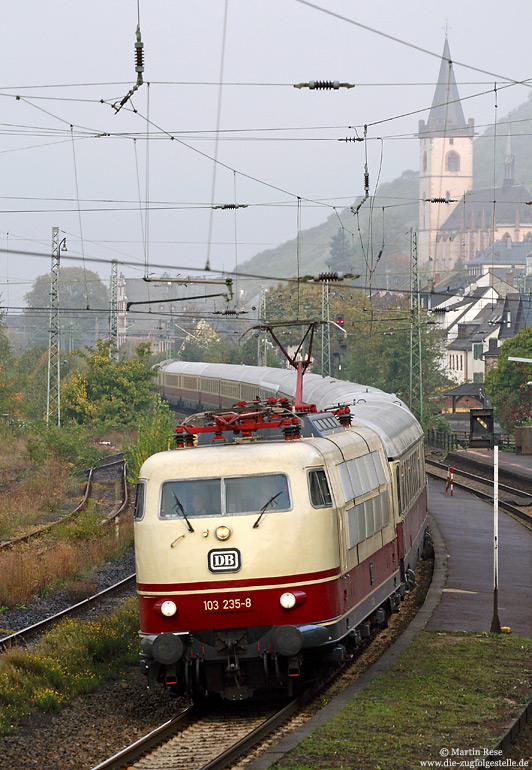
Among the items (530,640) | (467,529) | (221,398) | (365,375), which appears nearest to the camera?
(530,640)

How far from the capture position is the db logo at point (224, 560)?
1195 centimetres

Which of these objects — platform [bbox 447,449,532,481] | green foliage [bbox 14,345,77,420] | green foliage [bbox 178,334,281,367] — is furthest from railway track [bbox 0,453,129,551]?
green foliage [bbox 178,334,281,367]

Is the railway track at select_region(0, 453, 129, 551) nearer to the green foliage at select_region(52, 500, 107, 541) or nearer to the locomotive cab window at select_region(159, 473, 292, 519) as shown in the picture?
the green foliage at select_region(52, 500, 107, 541)

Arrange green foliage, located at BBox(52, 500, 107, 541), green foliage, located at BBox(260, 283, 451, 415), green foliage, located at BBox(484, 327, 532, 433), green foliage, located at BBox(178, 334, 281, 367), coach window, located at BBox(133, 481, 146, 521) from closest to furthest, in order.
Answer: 1. coach window, located at BBox(133, 481, 146, 521)
2. green foliage, located at BBox(52, 500, 107, 541)
3. green foliage, located at BBox(484, 327, 532, 433)
4. green foliage, located at BBox(260, 283, 451, 415)
5. green foliage, located at BBox(178, 334, 281, 367)

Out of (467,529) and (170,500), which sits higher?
(170,500)

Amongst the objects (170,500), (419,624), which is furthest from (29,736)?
(419,624)

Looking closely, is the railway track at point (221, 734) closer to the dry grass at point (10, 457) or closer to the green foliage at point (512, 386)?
the dry grass at point (10, 457)

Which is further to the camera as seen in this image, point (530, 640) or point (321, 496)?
point (530, 640)

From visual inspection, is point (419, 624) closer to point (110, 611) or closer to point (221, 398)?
point (110, 611)

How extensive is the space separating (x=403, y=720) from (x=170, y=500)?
140 inches

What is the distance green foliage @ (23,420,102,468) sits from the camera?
1673 inches

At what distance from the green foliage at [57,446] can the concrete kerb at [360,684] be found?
2398 cm

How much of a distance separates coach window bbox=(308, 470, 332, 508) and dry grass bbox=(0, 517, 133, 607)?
9.49 metres

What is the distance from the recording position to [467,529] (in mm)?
29766
